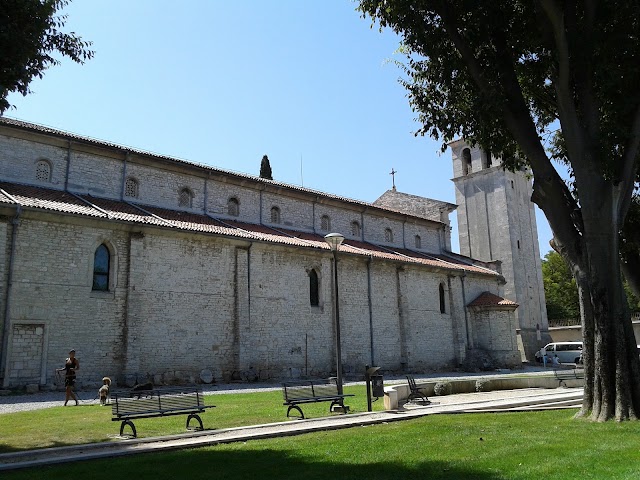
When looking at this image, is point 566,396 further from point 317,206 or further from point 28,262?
point 317,206

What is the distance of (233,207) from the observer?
93.3 ft

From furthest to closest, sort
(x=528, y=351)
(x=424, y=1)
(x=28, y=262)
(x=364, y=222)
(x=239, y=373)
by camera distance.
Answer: (x=528, y=351), (x=364, y=222), (x=239, y=373), (x=28, y=262), (x=424, y=1)

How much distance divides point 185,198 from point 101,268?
6.65 m

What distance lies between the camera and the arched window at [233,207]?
28219 mm

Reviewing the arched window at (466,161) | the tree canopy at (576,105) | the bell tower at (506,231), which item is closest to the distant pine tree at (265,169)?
the bell tower at (506,231)

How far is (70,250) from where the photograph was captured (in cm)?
2045

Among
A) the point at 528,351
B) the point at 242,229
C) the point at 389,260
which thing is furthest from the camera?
the point at 528,351

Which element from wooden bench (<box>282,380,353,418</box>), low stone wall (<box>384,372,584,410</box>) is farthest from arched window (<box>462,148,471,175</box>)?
wooden bench (<box>282,380,353,418</box>)

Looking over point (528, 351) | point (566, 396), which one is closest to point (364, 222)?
point (528, 351)

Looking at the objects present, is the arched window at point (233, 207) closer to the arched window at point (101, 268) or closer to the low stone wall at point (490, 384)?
the arched window at point (101, 268)

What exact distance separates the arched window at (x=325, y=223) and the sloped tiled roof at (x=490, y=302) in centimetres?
1054

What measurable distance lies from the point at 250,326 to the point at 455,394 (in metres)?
9.90

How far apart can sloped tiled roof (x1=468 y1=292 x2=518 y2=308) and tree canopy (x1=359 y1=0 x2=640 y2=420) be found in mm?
22453

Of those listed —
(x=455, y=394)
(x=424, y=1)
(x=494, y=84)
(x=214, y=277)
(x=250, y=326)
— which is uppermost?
(x=424, y=1)
